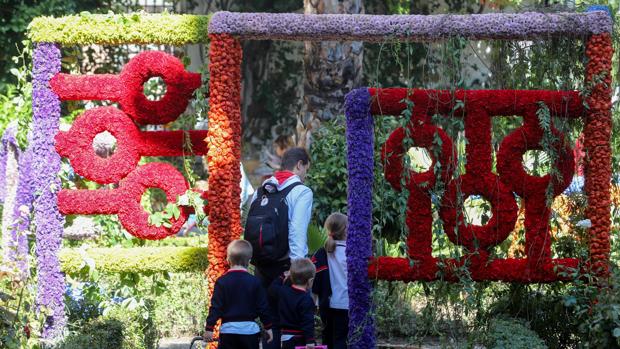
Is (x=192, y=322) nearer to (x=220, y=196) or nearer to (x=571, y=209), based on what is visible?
(x=220, y=196)

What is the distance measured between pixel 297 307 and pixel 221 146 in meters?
1.63

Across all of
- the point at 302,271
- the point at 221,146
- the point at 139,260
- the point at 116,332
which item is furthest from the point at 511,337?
the point at 139,260

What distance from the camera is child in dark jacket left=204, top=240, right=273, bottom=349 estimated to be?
653cm

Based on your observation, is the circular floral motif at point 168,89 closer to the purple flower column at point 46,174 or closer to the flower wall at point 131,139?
the flower wall at point 131,139

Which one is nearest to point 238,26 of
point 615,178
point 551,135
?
point 551,135

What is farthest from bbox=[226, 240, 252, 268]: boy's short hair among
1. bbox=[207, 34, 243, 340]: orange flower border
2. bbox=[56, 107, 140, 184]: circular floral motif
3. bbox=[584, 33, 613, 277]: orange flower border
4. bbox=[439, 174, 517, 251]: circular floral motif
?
bbox=[584, 33, 613, 277]: orange flower border

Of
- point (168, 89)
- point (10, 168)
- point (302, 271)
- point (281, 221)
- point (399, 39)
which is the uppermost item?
point (399, 39)

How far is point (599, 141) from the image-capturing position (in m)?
7.37

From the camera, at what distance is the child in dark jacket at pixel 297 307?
6754 millimetres

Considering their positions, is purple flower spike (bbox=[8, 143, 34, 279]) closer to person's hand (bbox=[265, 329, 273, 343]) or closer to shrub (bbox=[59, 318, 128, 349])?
shrub (bbox=[59, 318, 128, 349])

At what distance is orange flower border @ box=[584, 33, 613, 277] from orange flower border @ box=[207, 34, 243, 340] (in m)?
2.59

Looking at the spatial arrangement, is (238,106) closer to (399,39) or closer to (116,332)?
(399,39)

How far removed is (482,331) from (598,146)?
5.04ft

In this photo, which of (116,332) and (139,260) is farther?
(139,260)
